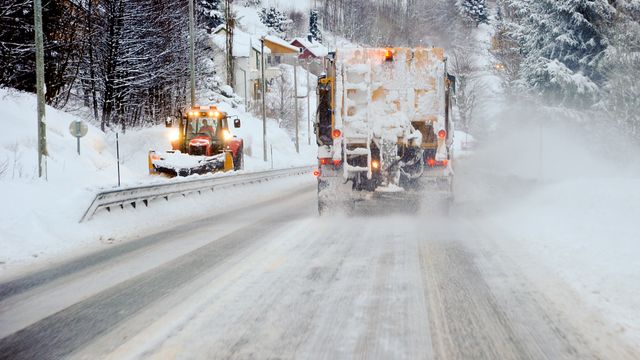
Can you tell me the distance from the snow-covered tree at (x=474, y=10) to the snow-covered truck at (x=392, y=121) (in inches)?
5637

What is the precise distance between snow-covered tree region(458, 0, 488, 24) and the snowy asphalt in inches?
5849

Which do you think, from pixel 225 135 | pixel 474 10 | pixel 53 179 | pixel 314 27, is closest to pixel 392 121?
pixel 53 179

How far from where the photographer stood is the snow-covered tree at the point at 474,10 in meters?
146

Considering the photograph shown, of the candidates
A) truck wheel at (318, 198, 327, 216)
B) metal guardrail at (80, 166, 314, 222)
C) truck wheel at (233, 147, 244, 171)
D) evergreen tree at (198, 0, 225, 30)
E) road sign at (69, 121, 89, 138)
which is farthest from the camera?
evergreen tree at (198, 0, 225, 30)

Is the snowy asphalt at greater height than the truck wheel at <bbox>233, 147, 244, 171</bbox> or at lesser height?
lesser

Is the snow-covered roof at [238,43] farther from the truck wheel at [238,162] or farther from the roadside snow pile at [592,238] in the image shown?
the roadside snow pile at [592,238]

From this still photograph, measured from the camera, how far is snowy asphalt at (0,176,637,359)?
395 cm

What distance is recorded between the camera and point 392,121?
1152 cm

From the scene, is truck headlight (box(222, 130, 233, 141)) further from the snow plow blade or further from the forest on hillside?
the forest on hillside

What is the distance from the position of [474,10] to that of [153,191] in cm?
14872

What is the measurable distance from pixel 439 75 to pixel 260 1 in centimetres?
18398

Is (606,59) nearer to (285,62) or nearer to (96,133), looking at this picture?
(96,133)

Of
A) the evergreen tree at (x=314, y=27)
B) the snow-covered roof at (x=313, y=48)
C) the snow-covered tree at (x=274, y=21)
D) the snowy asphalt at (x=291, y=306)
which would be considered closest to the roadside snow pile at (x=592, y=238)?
the snowy asphalt at (x=291, y=306)

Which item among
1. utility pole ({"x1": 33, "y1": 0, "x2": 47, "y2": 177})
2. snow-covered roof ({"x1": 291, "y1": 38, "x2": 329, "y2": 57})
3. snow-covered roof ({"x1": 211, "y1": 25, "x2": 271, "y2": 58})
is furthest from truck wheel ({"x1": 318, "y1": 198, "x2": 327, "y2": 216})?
snow-covered roof ({"x1": 291, "y1": 38, "x2": 329, "y2": 57})
